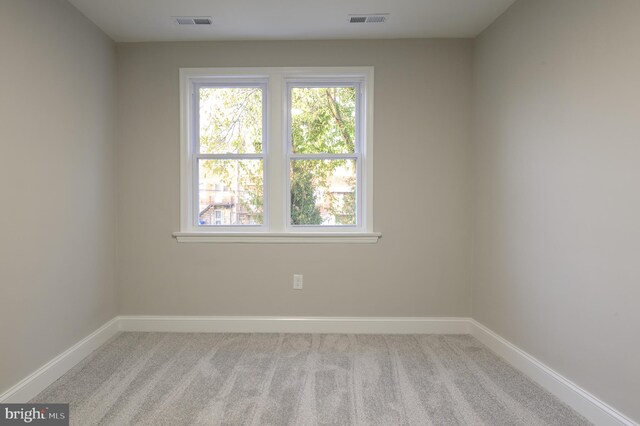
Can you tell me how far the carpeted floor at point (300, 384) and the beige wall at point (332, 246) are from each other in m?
0.35

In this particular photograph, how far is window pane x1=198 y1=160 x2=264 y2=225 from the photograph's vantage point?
3311mm

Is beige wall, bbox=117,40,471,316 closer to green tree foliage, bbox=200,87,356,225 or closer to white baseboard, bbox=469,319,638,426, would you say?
green tree foliage, bbox=200,87,356,225

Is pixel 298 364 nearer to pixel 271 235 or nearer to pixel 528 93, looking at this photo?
pixel 271 235

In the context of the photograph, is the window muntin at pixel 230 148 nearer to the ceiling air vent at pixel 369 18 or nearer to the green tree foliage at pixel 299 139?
the green tree foliage at pixel 299 139

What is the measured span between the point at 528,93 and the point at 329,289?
2.12 metres

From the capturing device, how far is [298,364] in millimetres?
2564

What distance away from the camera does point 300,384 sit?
7.49ft

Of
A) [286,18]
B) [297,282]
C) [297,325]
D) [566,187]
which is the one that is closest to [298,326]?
[297,325]

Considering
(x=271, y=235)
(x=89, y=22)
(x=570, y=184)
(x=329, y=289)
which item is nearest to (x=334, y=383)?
(x=329, y=289)

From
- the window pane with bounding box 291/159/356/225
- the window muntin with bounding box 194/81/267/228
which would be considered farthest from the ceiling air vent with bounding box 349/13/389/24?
the window pane with bounding box 291/159/356/225

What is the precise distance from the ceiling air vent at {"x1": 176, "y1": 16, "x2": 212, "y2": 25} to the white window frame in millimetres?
400

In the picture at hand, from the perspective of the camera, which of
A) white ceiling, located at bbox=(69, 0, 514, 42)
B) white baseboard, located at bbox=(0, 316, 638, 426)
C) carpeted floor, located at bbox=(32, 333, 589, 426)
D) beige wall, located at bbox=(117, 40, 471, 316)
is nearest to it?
carpeted floor, located at bbox=(32, 333, 589, 426)

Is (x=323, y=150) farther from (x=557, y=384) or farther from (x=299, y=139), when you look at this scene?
(x=557, y=384)

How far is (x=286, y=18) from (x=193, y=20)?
0.72m
